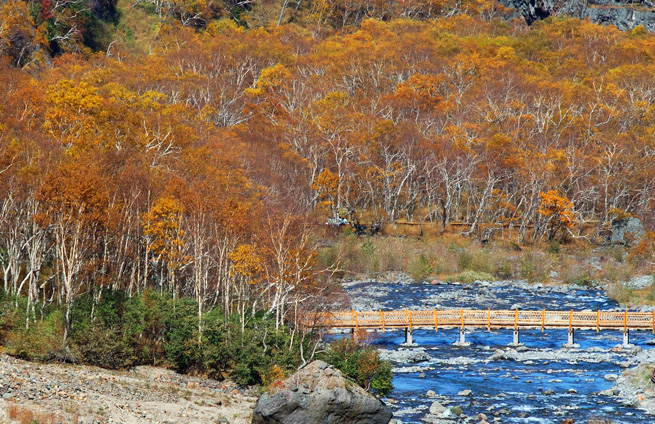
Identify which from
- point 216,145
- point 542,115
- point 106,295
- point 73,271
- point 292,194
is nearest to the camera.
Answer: point 73,271

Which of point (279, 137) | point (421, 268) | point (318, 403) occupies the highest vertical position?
point (279, 137)

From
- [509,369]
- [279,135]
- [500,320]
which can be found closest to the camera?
[509,369]

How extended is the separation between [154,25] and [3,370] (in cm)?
12278

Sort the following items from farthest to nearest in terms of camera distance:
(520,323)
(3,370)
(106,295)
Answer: (520,323)
(106,295)
(3,370)

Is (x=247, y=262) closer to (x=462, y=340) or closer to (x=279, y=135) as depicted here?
(x=462, y=340)

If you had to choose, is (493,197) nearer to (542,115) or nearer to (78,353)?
(542,115)

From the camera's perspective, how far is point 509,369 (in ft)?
124

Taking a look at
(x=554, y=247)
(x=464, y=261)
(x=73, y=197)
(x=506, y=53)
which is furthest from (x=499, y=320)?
(x=506, y=53)

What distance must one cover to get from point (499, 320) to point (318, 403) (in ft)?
70.8

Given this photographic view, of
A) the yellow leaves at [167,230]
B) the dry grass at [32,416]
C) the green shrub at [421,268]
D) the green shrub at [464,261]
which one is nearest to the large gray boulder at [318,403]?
the dry grass at [32,416]

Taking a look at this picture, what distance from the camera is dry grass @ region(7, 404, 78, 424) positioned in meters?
21.3

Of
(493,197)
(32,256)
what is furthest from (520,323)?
(493,197)

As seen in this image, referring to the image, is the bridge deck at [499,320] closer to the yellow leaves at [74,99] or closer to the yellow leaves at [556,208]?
the yellow leaves at [74,99]

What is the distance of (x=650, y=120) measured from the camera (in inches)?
3777
